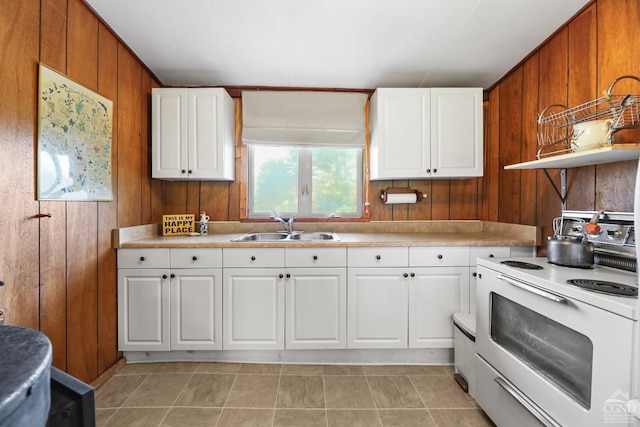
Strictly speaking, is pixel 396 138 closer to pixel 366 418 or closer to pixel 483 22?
pixel 483 22

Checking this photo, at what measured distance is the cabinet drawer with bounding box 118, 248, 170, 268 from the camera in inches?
80.5

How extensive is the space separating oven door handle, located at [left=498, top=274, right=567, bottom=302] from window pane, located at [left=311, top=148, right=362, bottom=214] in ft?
5.09

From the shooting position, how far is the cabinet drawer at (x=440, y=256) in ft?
6.93

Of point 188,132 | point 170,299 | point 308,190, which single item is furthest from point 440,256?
point 188,132

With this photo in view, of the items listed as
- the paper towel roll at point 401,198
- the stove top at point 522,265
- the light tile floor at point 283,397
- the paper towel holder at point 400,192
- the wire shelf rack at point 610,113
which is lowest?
the light tile floor at point 283,397

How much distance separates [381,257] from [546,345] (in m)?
1.05

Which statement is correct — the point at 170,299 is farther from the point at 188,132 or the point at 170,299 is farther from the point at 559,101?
the point at 559,101

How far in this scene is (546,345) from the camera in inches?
47.6

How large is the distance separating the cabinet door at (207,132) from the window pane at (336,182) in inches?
34.4

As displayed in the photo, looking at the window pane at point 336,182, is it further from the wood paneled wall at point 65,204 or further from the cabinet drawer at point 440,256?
the wood paneled wall at point 65,204

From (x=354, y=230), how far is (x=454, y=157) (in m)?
1.06

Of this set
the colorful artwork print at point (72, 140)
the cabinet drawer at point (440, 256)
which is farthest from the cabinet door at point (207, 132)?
the cabinet drawer at point (440, 256)

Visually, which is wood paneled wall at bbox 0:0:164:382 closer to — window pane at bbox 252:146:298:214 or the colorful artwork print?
the colorful artwork print

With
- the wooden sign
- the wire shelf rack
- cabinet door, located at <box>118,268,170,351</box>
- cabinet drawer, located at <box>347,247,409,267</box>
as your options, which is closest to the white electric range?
the wire shelf rack
